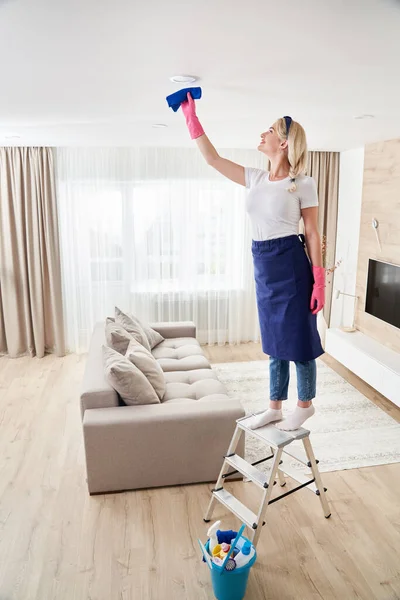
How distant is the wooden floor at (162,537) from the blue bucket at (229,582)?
11 centimetres

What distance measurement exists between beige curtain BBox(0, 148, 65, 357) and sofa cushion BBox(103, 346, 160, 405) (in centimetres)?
242

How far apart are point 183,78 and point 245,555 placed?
6.91ft

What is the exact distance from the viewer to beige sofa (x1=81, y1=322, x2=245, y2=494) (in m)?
2.80

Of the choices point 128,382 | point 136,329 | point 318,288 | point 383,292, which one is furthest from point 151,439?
point 383,292

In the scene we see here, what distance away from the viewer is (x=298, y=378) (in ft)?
7.07

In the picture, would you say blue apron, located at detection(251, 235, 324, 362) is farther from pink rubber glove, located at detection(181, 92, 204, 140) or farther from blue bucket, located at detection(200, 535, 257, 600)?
blue bucket, located at detection(200, 535, 257, 600)

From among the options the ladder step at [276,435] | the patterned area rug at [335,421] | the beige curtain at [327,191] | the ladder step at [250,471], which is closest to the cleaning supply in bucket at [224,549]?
the ladder step at [250,471]

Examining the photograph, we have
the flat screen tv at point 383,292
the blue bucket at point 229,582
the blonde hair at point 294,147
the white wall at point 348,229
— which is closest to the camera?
the blonde hair at point 294,147

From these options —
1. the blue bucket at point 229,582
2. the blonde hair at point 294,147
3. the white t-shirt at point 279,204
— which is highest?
the blonde hair at point 294,147

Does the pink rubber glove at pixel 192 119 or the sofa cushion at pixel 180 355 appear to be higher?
the pink rubber glove at pixel 192 119

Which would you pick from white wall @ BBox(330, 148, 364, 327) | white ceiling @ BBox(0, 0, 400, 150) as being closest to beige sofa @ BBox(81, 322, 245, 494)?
white ceiling @ BBox(0, 0, 400, 150)

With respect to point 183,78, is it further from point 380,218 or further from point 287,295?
point 380,218

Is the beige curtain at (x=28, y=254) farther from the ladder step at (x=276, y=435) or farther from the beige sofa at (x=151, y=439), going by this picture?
the ladder step at (x=276, y=435)

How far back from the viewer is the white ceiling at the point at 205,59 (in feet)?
4.53
